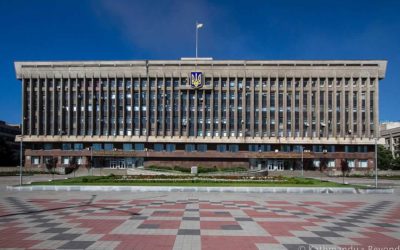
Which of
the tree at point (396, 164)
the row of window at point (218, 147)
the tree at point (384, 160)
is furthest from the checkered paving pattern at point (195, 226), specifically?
the tree at point (384, 160)

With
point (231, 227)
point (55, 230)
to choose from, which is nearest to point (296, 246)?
point (231, 227)

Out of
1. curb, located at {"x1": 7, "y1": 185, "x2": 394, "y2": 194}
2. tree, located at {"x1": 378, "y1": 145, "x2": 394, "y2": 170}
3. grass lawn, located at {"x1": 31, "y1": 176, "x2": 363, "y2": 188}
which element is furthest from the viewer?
tree, located at {"x1": 378, "y1": 145, "x2": 394, "y2": 170}

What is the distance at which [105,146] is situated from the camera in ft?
271

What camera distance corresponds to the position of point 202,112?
270 ft

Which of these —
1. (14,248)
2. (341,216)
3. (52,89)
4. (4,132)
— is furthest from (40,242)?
(4,132)

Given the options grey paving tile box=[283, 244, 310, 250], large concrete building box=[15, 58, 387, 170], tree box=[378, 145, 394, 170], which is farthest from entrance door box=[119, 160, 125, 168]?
grey paving tile box=[283, 244, 310, 250]

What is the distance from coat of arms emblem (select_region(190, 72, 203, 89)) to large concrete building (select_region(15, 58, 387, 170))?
229 mm

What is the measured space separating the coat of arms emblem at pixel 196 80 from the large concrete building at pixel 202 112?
229 millimetres

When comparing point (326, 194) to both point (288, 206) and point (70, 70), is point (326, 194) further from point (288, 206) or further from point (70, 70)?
point (70, 70)

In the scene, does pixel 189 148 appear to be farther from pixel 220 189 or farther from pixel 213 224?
pixel 213 224

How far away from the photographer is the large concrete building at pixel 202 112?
266 ft

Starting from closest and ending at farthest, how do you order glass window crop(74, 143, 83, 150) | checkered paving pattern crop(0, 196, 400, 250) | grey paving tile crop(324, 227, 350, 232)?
checkered paving pattern crop(0, 196, 400, 250) → grey paving tile crop(324, 227, 350, 232) → glass window crop(74, 143, 83, 150)

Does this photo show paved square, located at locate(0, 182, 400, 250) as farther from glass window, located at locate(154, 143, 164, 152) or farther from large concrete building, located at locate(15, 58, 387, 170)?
glass window, located at locate(154, 143, 164, 152)

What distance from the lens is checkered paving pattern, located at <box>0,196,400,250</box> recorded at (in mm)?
12023
